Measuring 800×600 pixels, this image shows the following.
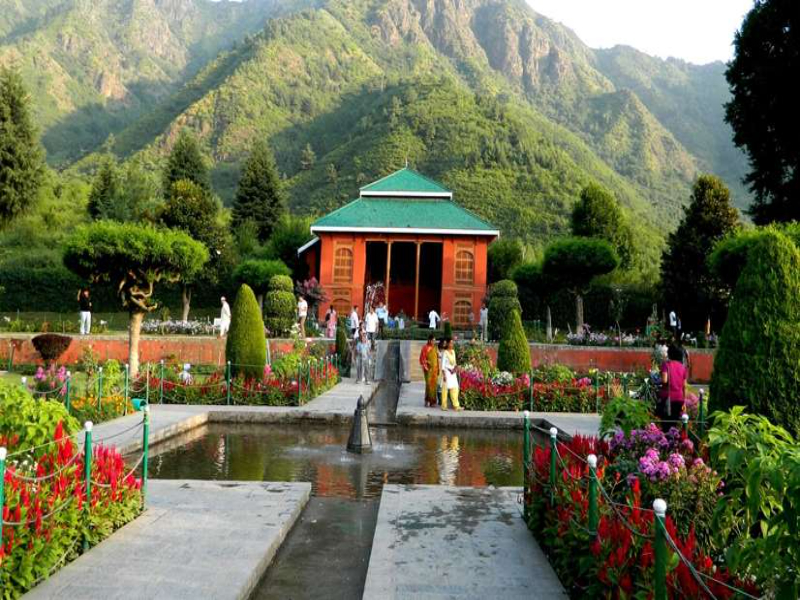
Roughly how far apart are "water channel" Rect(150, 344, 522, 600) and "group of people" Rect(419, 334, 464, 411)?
3.38 ft

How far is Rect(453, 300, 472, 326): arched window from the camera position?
3228cm

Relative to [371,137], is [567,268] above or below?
below

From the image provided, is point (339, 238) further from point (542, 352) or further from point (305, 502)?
point (305, 502)

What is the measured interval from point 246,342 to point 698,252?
2255cm

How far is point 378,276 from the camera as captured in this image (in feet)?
127

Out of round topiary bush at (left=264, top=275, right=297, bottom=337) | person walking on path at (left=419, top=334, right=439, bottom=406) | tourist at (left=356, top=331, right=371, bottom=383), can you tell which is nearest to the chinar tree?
tourist at (left=356, top=331, right=371, bottom=383)

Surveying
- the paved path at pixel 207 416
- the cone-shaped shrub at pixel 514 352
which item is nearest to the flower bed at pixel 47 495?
the paved path at pixel 207 416

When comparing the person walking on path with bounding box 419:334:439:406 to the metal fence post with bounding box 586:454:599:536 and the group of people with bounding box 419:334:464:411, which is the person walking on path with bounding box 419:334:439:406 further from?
the metal fence post with bounding box 586:454:599:536

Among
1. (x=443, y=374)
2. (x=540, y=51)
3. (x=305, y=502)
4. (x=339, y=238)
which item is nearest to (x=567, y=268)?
(x=339, y=238)

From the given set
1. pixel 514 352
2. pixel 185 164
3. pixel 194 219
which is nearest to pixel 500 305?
pixel 514 352

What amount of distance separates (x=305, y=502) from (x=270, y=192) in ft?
145

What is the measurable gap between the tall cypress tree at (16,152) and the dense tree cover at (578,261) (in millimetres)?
25930

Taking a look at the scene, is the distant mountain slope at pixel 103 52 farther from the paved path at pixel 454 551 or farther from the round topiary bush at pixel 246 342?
the paved path at pixel 454 551

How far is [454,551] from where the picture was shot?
566 centimetres
